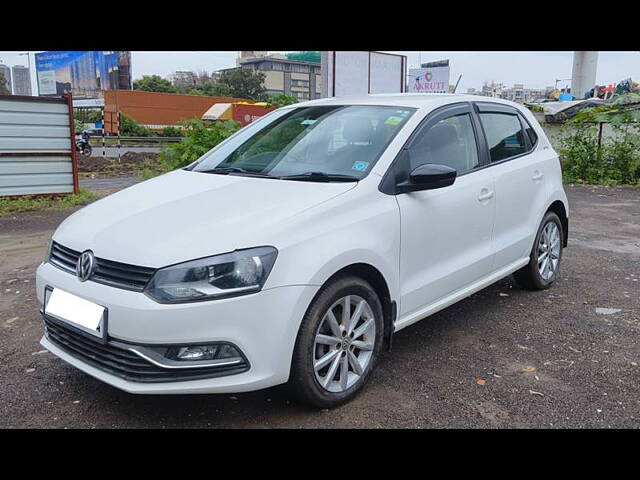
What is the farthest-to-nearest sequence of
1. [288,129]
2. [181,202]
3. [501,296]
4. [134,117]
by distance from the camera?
[134,117] → [501,296] → [288,129] → [181,202]

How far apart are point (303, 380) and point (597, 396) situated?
174 cm

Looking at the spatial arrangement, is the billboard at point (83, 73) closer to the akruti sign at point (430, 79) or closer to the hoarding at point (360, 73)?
the akruti sign at point (430, 79)

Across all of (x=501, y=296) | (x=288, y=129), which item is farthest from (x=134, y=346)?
(x=501, y=296)

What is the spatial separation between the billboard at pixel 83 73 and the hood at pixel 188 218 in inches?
2198

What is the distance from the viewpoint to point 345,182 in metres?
3.54

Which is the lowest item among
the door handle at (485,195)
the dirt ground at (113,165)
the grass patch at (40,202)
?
the dirt ground at (113,165)

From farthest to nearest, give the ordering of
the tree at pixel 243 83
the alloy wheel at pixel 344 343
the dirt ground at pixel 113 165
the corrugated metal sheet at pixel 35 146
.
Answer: the tree at pixel 243 83, the dirt ground at pixel 113 165, the corrugated metal sheet at pixel 35 146, the alloy wheel at pixel 344 343

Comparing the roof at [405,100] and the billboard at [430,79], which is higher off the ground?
the billboard at [430,79]

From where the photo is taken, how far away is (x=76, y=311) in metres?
3.05

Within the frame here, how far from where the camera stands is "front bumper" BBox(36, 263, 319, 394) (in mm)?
2768

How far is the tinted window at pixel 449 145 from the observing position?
13.0 ft

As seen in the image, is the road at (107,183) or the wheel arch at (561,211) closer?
the wheel arch at (561,211)

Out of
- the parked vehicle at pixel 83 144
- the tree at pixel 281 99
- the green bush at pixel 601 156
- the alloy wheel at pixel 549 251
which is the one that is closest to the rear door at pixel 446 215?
the alloy wheel at pixel 549 251

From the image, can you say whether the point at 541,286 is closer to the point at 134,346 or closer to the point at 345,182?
the point at 345,182
